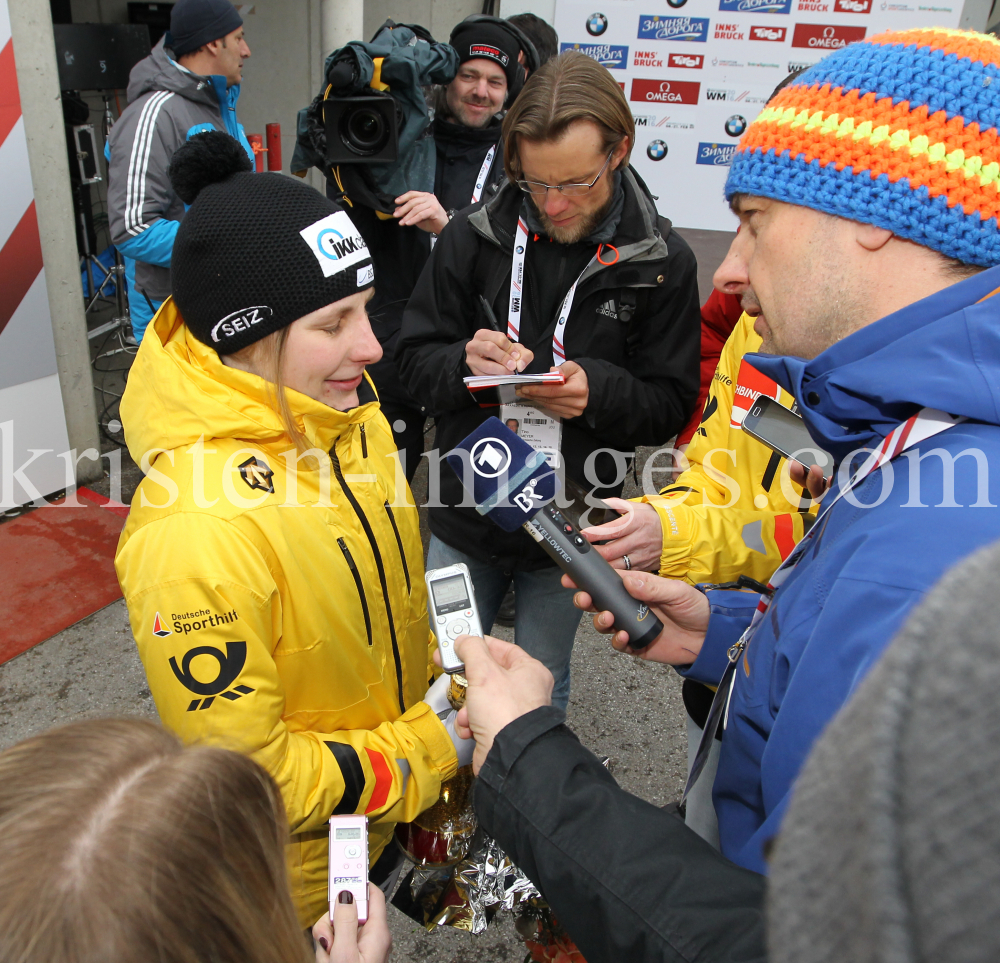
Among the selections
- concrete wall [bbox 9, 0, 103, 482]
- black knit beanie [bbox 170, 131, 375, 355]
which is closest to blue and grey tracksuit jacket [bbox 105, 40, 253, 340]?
concrete wall [bbox 9, 0, 103, 482]

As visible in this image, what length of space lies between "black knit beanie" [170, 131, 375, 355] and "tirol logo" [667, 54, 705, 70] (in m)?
5.02

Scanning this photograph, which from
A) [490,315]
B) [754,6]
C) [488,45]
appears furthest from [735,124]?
[490,315]

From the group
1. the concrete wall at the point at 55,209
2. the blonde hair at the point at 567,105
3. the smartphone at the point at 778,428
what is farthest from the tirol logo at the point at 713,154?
the smartphone at the point at 778,428

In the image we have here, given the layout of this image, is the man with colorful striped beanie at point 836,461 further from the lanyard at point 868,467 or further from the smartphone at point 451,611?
the smartphone at point 451,611

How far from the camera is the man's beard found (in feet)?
7.31

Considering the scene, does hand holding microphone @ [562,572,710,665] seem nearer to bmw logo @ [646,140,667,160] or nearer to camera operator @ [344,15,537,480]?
camera operator @ [344,15,537,480]

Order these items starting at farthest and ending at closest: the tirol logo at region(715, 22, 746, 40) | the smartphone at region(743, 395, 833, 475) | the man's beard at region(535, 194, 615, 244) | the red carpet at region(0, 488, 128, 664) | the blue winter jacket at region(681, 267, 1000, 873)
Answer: the tirol logo at region(715, 22, 746, 40), the red carpet at region(0, 488, 128, 664), the man's beard at region(535, 194, 615, 244), the smartphone at region(743, 395, 833, 475), the blue winter jacket at region(681, 267, 1000, 873)

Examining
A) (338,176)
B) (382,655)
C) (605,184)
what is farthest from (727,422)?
(338,176)

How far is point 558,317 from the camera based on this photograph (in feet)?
7.54

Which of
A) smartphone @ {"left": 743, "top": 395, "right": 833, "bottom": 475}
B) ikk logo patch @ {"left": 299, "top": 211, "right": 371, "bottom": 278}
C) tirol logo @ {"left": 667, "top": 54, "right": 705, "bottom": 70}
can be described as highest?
tirol logo @ {"left": 667, "top": 54, "right": 705, "bottom": 70}

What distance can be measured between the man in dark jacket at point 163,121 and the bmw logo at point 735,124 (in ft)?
11.5

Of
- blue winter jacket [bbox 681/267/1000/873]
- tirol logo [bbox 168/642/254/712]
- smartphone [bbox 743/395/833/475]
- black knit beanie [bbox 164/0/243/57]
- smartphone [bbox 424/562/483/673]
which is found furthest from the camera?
black knit beanie [bbox 164/0/243/57]

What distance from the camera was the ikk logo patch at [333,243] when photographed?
1505mm

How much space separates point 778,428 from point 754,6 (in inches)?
202
